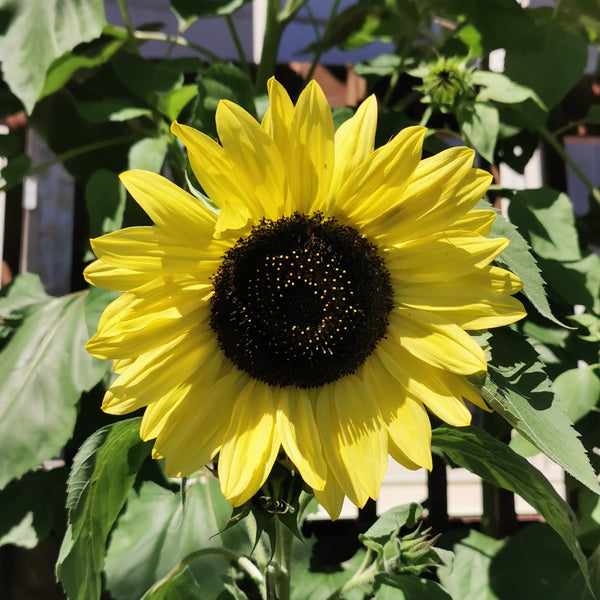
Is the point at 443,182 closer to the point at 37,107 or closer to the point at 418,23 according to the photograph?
the point at 418,23

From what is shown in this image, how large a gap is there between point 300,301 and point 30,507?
576 millimetres

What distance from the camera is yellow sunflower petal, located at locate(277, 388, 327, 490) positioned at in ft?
1.70

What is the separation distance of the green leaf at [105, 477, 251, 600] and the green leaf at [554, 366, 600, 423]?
416mm

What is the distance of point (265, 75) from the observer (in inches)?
37.3

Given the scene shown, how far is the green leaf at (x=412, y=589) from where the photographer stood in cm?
69

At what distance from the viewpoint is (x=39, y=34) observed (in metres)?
0.72

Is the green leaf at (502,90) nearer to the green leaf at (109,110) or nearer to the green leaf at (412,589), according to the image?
the green leaf at (109,110)

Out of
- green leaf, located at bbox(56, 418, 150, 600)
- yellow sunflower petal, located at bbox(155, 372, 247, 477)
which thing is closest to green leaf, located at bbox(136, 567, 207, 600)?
green leaf, located at bbox(56, 418, 150, 600)

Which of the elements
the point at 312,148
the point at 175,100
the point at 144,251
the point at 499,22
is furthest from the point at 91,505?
the point at 499,22

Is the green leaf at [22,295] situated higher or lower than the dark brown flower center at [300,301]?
lower

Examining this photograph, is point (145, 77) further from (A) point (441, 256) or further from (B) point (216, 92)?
(A) point (441, 256)

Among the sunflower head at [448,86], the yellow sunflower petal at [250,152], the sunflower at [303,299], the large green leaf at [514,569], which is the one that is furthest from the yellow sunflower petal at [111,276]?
the large green leaf at [514,569]

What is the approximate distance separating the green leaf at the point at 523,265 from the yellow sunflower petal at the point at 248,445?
23 cm

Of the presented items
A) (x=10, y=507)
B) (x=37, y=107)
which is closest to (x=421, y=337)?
(x=10, y=507)
